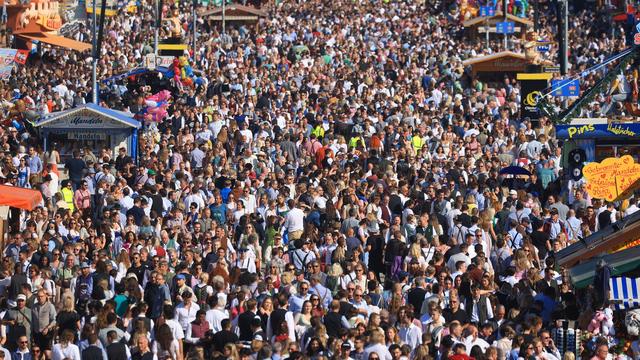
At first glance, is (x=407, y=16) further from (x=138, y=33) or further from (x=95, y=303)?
(x=95, y=303)

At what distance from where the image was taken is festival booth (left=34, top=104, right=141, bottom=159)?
1271 inches

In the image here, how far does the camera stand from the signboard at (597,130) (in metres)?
30.3

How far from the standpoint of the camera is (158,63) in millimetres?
40938

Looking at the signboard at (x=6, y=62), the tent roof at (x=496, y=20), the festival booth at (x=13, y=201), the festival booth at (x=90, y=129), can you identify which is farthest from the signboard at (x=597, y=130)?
the tent roof at (x=496, y=20)

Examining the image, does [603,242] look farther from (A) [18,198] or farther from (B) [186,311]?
(A) [18,198]

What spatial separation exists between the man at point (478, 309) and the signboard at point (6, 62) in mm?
22671

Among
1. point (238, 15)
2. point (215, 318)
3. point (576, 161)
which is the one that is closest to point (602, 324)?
point (215, 318)

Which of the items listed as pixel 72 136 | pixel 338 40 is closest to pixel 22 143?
pixel 72 136

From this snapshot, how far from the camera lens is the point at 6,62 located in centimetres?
4341

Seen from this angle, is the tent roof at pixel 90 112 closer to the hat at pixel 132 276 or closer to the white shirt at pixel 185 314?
the hat at pixel 132 276

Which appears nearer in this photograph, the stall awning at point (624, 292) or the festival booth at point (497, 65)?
the stall awning at point (624, 292)

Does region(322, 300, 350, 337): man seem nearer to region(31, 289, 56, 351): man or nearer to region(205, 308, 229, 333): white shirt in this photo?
region(205, 308, 229, 333): white shirt

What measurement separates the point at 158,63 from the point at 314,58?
8.20 meters

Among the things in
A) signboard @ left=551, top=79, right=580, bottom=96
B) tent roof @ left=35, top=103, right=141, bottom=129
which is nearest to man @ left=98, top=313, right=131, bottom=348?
tent roof @ left=35, top=103, right=141, bottom=129
